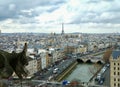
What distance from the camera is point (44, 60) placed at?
43.6 m

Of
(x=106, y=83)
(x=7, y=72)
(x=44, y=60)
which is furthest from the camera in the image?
(x=44, y=60)

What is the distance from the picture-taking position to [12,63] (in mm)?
4980

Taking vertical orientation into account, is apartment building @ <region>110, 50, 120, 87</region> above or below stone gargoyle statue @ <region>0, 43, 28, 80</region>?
below

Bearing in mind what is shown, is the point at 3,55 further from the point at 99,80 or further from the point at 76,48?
the point at 76,48

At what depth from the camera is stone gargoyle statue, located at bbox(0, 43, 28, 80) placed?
481cm

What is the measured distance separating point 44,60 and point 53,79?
10973 millimetres

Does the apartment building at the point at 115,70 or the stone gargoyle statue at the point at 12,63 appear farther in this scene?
the apartment building at the point at 115,70

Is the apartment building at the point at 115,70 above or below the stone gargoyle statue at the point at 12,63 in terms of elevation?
below

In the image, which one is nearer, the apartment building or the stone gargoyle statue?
the stone gargoyle statue

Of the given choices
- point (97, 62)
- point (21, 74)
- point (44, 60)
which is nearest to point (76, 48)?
point (97, 62)

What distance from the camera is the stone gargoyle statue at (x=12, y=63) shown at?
4812mm

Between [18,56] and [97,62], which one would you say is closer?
[18,56]

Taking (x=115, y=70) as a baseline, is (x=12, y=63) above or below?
above

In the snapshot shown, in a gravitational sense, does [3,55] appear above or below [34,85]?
above
